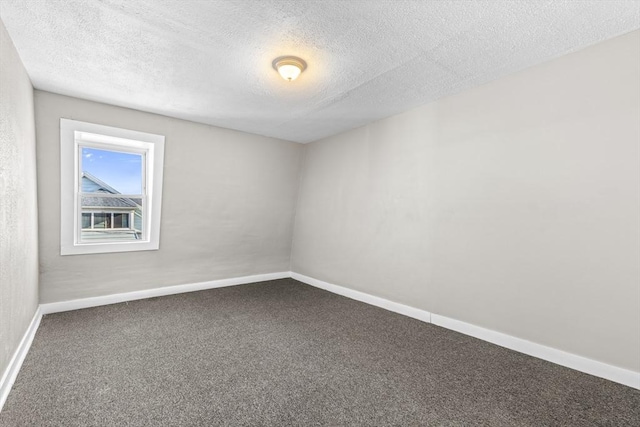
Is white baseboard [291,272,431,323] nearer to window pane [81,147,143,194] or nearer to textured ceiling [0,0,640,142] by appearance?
textured ceiling [0,0,640,142]

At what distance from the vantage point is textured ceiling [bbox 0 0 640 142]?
5.92ft

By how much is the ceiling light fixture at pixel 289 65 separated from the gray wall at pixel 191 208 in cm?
213

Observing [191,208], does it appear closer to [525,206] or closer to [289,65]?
[289,65]

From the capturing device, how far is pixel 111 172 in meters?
3.67

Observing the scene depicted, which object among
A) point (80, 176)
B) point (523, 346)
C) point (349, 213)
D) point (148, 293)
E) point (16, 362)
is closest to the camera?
point (16, 362)

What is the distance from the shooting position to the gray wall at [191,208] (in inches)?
124

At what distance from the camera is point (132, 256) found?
369 centimetres

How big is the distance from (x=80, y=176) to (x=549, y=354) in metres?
4.96

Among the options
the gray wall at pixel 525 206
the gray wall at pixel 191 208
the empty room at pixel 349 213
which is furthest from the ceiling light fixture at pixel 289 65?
the gray wall at pixel 191 208

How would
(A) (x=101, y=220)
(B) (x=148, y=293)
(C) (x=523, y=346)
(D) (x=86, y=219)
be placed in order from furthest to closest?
(B) (x=148, y=293), (A) (x=101, y=220), (D) (x=86, y=219), (C) (x=523, y=346)

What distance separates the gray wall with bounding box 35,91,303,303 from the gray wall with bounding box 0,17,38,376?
12.9 inches

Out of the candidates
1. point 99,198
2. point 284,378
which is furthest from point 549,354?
point 99,198

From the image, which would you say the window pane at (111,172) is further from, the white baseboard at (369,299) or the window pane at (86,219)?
the white baseboard at (369,299)

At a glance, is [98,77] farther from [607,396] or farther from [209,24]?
[607,396]
